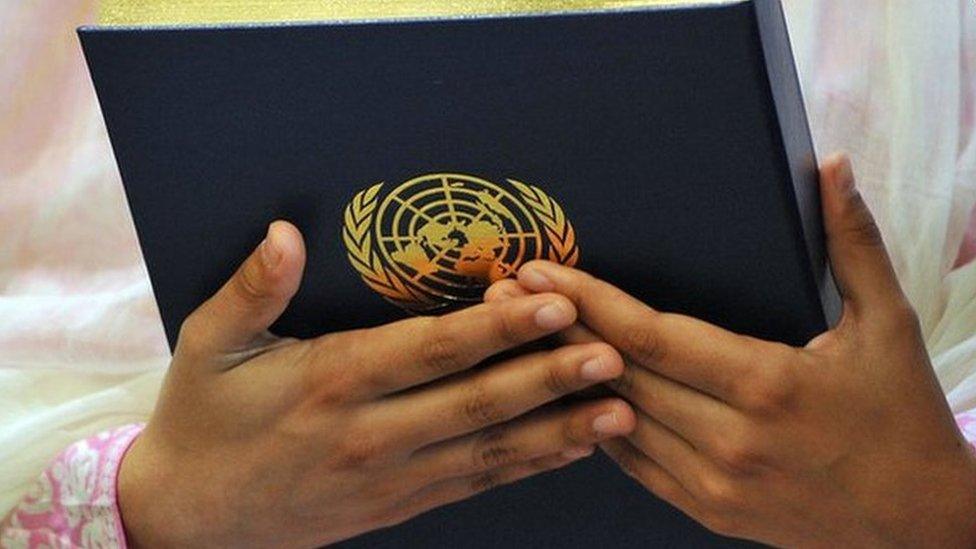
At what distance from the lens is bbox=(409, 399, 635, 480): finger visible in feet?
2.61

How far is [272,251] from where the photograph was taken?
0.77 meters

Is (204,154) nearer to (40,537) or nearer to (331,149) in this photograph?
(331,149)

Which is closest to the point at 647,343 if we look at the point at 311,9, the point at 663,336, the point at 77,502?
the point at 663,336

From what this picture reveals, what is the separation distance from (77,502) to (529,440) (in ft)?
0.92

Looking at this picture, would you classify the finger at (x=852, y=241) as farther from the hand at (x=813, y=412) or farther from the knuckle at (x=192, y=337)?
the knuckle at (x=192, y=337)

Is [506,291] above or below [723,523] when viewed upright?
above

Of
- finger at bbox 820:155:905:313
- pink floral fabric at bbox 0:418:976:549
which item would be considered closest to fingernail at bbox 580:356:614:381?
finger at bbox 820:155:905:313

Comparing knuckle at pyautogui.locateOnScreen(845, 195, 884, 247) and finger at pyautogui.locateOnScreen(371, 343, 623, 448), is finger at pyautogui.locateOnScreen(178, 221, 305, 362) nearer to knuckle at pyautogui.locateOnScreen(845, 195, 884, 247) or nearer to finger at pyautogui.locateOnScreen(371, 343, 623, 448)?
finger at pyautogui.locateOnScreen(371, 343, 623, 448)

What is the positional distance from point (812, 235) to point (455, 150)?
0.52 feet

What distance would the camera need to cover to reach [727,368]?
0.76 metres

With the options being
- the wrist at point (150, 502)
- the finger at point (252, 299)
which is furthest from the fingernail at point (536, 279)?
the wrist at point (150, 502)

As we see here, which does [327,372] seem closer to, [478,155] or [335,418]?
[335,418]

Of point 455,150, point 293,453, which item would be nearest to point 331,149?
point 455,150

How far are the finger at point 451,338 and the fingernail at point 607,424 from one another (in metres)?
0.05
